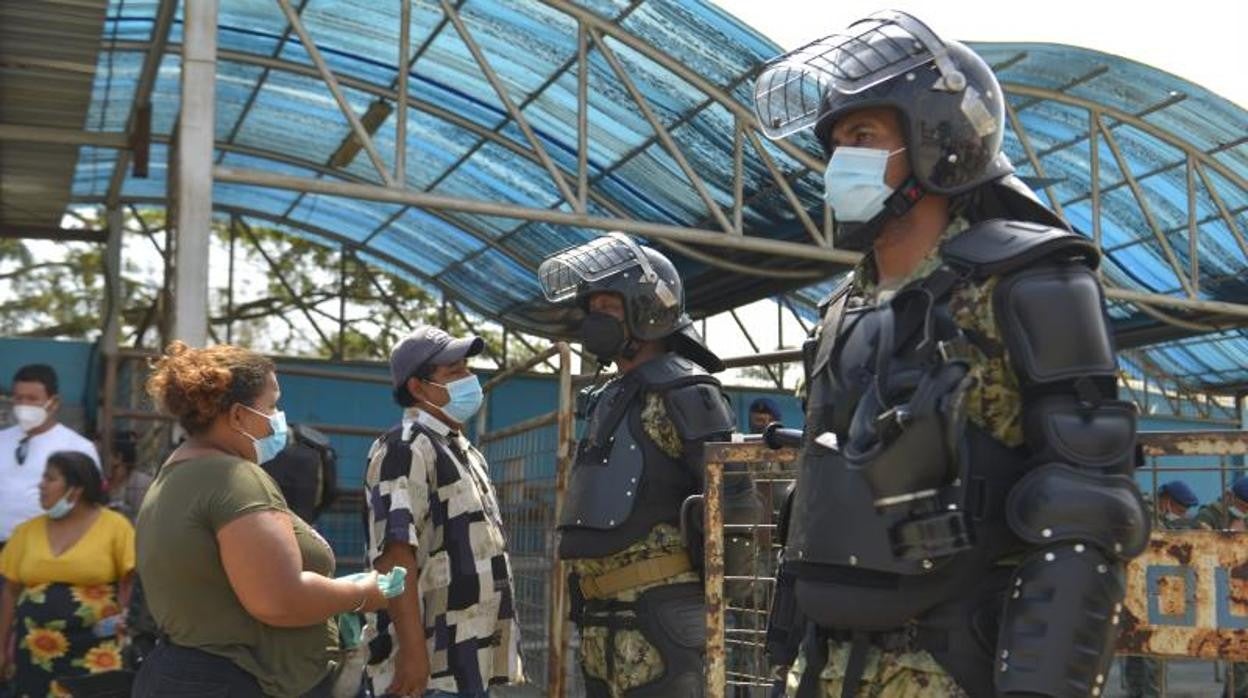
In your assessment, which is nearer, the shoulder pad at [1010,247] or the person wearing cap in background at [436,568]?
the shoulder pad at [1010,247]

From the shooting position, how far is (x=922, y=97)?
2.66m

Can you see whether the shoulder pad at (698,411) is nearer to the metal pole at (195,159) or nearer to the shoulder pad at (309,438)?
the shoulder pad at (309,438)

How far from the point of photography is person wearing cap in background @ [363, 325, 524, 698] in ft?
15.9

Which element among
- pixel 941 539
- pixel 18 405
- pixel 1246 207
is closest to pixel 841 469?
pixel 941 539

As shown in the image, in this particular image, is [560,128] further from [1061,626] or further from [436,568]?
[1061,626]

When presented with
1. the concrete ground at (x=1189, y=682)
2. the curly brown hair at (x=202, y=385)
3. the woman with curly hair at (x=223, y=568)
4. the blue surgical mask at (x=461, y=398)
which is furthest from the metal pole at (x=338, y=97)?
the woman with curly hair at (x=223, y=568)

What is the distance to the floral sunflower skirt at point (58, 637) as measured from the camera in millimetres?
6531

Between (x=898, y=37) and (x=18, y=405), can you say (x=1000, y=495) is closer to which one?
(x=898, y=37)

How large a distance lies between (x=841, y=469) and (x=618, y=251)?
2977 mm

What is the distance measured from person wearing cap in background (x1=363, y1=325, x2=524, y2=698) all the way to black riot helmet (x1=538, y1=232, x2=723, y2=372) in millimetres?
675

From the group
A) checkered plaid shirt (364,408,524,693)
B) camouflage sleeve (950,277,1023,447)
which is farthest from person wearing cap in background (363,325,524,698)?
camouflage sleeve (950,277,1023,447)

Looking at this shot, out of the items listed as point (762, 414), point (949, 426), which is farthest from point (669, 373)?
point (762, 414)

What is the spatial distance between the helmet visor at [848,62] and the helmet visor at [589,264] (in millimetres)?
2284

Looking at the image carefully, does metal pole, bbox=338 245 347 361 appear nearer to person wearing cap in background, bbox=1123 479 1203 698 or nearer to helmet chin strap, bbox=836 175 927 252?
person wearing cap in background, bbox=1123 479 1203 698
